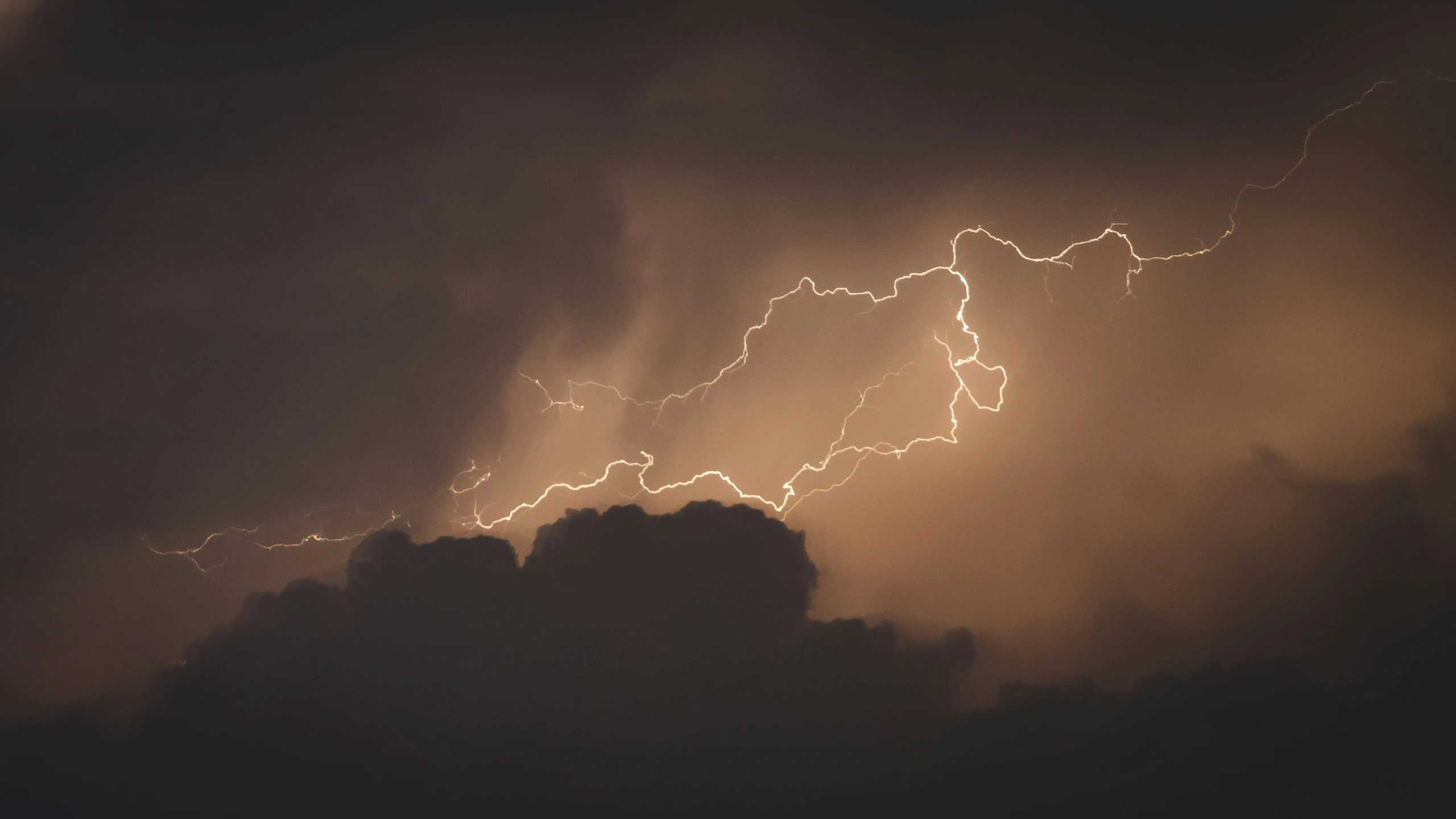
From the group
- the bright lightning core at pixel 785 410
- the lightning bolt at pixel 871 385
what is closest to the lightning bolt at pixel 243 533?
the bright lightning core at pixel 785 410

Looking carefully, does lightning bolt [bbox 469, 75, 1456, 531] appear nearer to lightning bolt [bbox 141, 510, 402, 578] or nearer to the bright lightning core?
the bright lightning core

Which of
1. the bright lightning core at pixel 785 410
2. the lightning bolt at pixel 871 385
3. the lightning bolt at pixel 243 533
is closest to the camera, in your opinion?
the lightning bolt at pixel 871 385

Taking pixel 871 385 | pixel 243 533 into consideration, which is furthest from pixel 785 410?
pixel 243 533

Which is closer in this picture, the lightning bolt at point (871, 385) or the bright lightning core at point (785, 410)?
the lightning bolt at point (871, 385)

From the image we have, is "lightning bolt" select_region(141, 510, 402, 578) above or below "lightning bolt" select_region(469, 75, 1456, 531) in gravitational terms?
below

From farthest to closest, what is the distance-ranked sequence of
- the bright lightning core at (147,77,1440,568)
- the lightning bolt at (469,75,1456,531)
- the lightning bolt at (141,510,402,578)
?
the lightning bolt at (141,510,402,578), the bright lightning core at (147,77,1440,568), the lightning bolt at (469,75,1456,531)

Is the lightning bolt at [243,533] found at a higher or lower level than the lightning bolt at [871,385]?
lower

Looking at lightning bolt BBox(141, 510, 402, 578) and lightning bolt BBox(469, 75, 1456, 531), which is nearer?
lightning bolt BBox(469, 75, 1456, 531)

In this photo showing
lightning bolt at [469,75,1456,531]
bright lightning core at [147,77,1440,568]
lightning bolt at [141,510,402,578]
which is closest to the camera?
lightning bolt at [469,75,1456,531]

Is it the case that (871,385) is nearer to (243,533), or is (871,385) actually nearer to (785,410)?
(785,410)

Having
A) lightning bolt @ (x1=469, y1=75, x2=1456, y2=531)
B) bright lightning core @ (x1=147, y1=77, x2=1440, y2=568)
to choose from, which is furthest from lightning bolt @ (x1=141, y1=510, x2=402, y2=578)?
lightning bolt @ (x1=469, y1=75, x2=1456, y2=531)

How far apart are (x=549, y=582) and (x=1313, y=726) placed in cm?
710

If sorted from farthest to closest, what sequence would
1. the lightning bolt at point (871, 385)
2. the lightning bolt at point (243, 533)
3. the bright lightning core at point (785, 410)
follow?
the lightning bolt at point (243, 533), the bright lightning core at point (785, 410), the lightning bolt at point (871, 385)

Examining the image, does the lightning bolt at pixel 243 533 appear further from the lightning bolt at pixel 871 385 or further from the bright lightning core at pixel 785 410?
the lightning bolt at pixel 871 385
